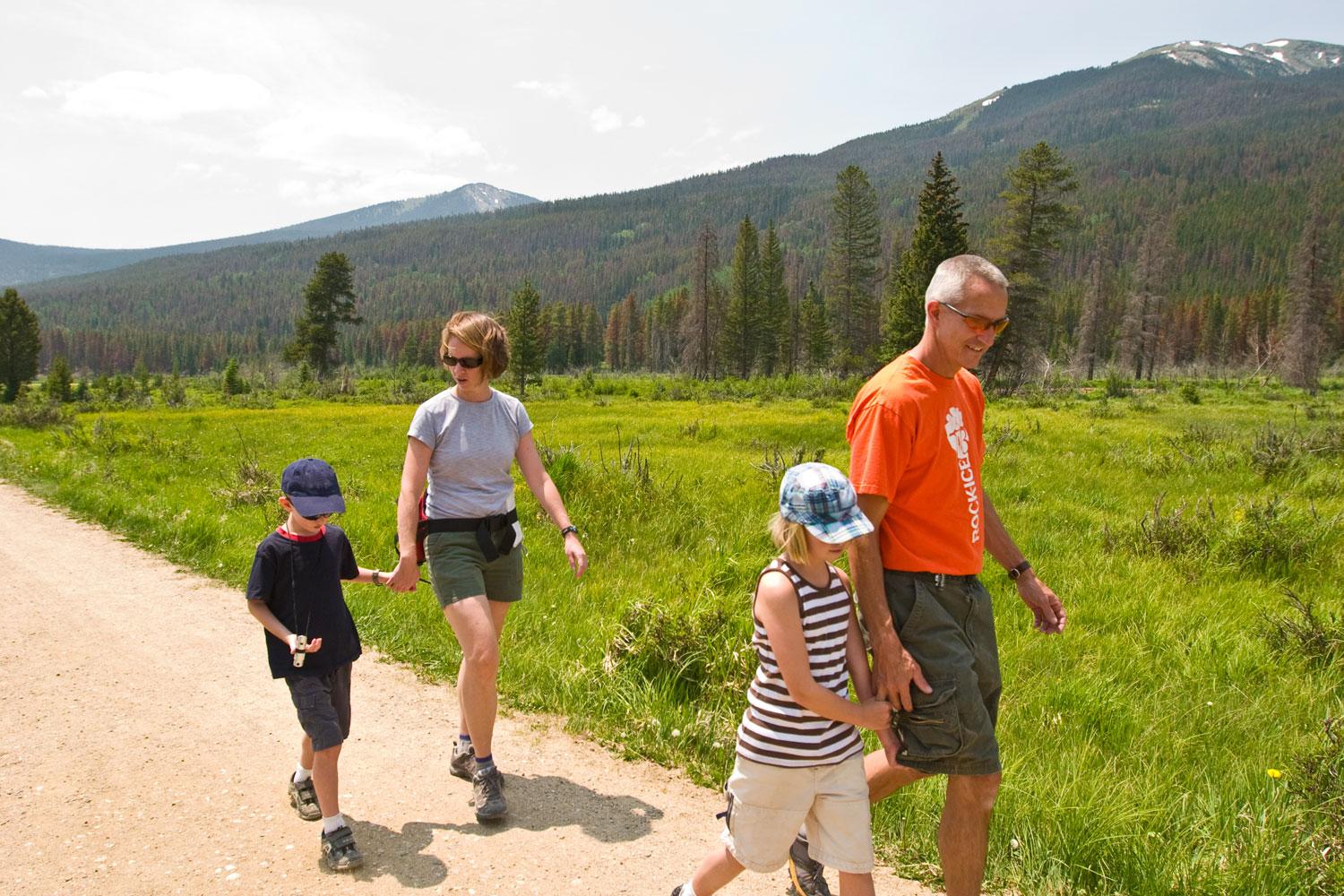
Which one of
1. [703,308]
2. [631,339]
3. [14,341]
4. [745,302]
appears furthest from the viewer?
[631,339]

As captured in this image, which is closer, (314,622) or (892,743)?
(892,743)

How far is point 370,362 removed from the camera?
14350 cm

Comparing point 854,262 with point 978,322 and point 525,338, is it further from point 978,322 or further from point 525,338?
point 978,322

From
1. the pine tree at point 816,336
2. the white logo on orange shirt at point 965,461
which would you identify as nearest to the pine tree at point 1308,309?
the pine tree at point 816,336

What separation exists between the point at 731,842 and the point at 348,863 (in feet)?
5.38

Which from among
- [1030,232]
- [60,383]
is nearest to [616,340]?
[60,383]

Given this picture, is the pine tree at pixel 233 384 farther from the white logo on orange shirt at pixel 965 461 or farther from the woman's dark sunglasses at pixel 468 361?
the white logo on orange shirt at pixel 965 461

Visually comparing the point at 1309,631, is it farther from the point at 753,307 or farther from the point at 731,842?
the point at 753,307

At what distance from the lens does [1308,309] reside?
165ft

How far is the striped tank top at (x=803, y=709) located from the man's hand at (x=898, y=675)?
0.12m

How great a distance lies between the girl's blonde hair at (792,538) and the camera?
92.1 inches

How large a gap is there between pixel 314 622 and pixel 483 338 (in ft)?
4.74

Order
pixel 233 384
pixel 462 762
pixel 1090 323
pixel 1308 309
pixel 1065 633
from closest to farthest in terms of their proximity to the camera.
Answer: pixel 462 762 < pixel 1065 633 < pixel 1308 309 < pixel 233 384 < pixel 1090 323

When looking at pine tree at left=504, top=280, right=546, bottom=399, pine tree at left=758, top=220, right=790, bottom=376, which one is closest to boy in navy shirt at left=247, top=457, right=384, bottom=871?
pine tree at left=504, top=280, right=546, bottom=399
